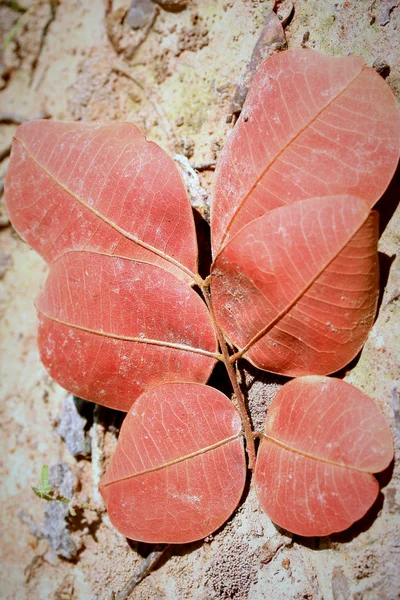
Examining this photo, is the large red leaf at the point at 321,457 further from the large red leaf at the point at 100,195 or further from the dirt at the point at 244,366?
the large red leaf at the point at 100,195

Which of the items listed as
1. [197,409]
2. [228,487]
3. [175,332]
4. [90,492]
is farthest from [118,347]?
[90,492]

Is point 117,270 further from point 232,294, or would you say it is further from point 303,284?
point 303,284

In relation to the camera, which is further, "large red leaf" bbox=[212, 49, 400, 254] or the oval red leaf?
the oval red leaf

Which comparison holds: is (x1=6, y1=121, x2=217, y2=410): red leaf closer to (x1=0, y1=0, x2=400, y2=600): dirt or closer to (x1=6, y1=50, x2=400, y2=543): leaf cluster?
(x1=6, y1=50, x2=400, y2=543): leaf cluster

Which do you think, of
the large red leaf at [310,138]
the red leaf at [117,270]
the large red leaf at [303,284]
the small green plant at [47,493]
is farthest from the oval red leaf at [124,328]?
the small green plant at [47,493]

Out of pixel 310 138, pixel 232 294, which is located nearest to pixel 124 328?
pixel 232 294

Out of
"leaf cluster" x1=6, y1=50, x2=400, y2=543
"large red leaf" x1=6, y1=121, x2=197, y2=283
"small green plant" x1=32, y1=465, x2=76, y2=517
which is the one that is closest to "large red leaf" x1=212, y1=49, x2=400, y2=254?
"leaf cluster" x1=6, y1=50, x2=400, y2=543
